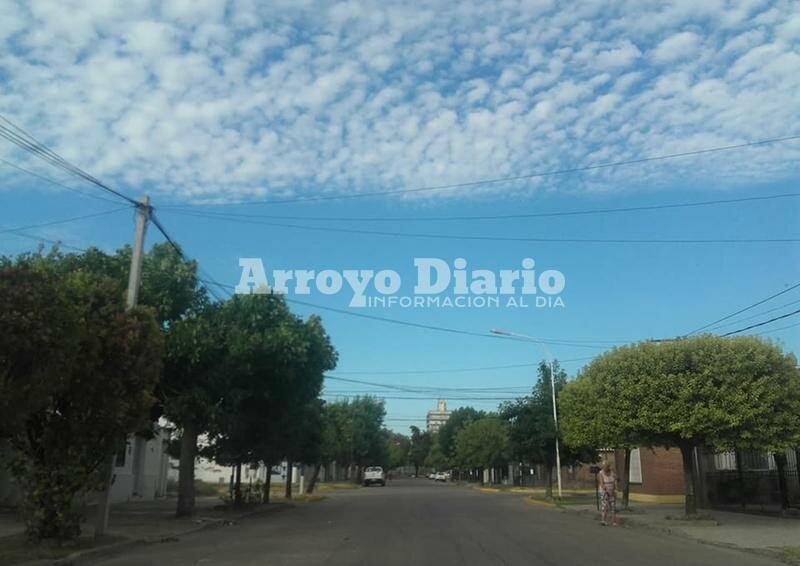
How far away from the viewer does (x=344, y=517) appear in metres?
25.7

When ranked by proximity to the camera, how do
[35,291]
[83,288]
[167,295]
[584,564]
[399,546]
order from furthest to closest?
[167,295]
[399,546]
[83,288]
[584,564]
[35,291]

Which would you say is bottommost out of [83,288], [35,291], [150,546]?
[150,546]

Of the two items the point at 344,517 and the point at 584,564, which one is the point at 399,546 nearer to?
the point at 584,564

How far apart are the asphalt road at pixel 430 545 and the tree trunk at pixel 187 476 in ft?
6.28

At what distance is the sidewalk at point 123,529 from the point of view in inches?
533

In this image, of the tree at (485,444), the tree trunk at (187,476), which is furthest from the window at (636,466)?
the tree trunk at (187,476)

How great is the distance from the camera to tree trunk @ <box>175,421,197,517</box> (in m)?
23.4

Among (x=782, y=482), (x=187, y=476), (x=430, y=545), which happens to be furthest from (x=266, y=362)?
(x=782, y=482)

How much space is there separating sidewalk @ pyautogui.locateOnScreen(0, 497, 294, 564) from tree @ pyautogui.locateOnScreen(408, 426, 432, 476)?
14929 cm

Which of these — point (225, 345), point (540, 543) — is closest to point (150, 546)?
point (225, 345)

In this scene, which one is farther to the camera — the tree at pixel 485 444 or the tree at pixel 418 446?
the tree at pixel 418 446

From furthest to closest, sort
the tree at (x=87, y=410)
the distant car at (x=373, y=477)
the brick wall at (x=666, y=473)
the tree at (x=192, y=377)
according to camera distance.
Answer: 1. the distant car at (x=373, y=477)
2. the brick wall at (x=666, y=473)
3. the tree at (x=192, y=377)
4. the tree at (x=87, y=410)

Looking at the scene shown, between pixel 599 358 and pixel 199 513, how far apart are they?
14.3 meters

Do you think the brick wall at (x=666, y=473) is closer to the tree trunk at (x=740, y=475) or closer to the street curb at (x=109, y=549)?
the tree trunk at (x=740, y=475)
